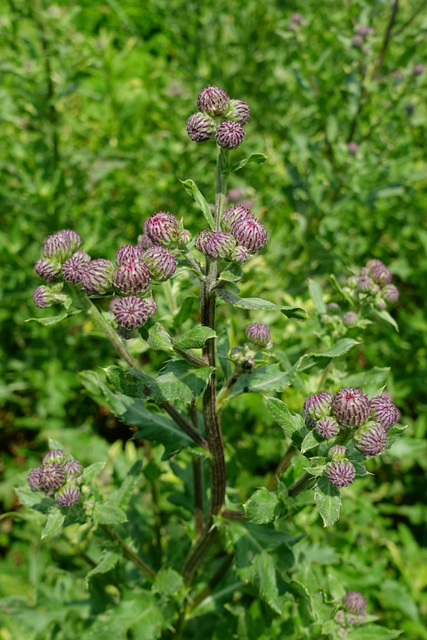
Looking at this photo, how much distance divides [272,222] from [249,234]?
4189 millimetres

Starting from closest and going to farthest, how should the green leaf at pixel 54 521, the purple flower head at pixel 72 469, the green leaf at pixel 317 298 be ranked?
the green leaf at pixel 54 521, the purple flower head at pixel 72 469, the green leaf at pixel 317 298

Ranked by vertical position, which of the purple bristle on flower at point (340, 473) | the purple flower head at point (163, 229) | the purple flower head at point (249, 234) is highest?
the purple flower head at point (249, 234)

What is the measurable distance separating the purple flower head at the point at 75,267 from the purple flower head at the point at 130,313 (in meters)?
0.28

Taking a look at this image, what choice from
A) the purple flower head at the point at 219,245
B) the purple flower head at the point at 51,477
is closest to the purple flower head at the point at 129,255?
the purple flower head at the point at 219,245

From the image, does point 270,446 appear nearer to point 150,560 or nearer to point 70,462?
point 150,560

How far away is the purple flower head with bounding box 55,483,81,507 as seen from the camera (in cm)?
202

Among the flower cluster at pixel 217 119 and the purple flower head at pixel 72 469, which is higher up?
the flower cluster at pixel 217 119

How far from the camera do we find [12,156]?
5285mm

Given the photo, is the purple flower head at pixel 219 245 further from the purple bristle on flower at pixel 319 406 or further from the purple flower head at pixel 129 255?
the purple bristle on flower at pixel 319 406

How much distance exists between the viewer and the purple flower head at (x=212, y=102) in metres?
1.81

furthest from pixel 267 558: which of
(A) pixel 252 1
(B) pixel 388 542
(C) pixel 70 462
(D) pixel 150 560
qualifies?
(A) pixel 252 1

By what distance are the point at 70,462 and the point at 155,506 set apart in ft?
4.79

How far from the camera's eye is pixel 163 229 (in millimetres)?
1751

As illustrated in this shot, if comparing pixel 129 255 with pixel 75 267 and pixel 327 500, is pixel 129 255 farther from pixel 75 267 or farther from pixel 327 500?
pixel 327 500
